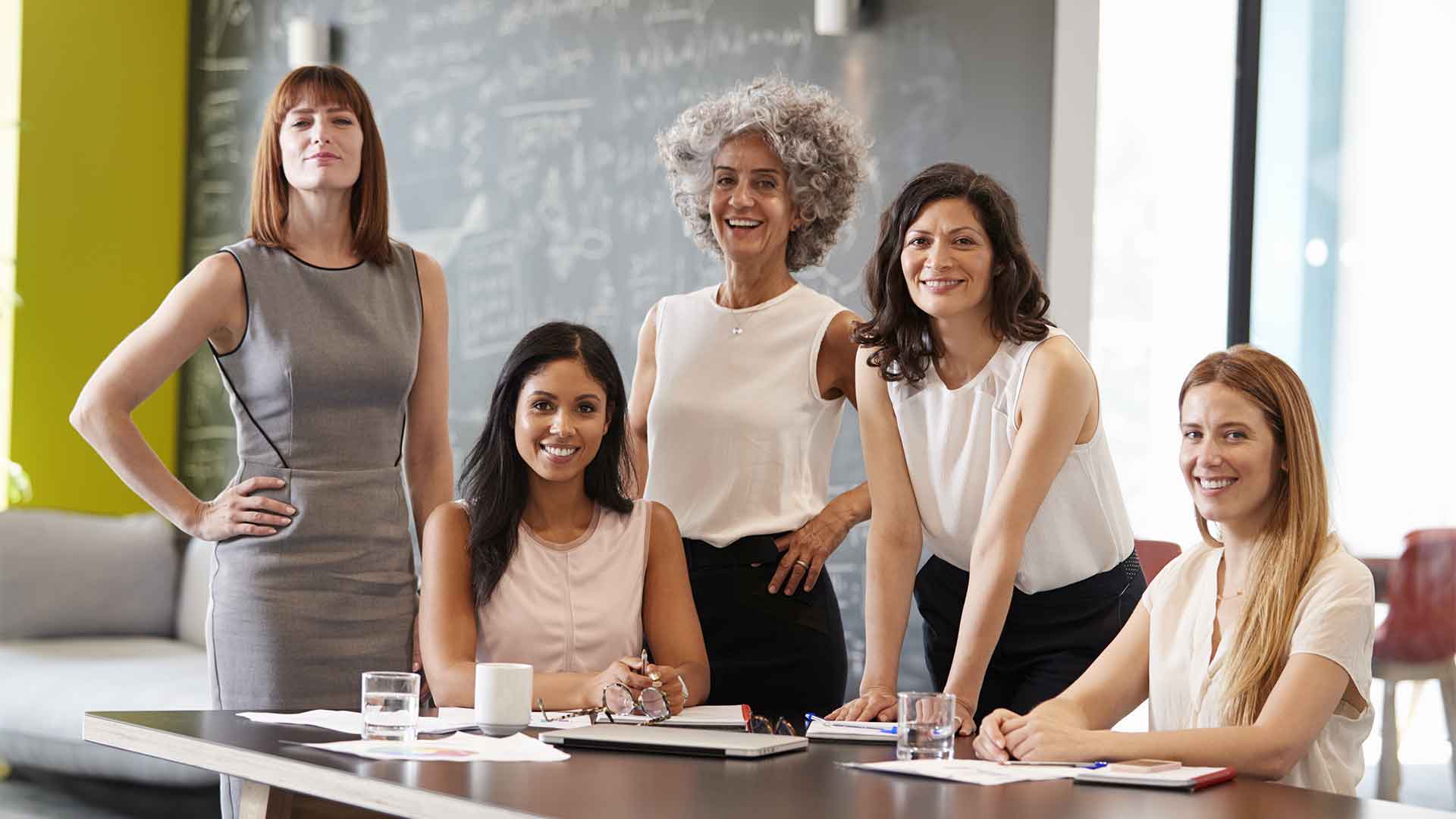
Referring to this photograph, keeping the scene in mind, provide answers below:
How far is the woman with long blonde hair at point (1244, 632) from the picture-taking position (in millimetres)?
1714

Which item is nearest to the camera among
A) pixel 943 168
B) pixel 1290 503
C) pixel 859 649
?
pixel 1290 503

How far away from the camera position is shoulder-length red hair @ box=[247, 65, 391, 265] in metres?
2.33

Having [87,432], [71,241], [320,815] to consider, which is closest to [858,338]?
[320,815]

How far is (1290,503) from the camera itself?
1.88 m

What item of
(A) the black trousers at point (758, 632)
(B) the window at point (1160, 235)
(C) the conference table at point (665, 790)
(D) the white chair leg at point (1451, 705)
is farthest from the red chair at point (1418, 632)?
(C) the conference table at point (665, 790)

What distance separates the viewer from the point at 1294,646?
5.89 ft

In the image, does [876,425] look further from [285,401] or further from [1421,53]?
[1421,53]

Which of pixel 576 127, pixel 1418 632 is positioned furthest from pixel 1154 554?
pixel 576 127

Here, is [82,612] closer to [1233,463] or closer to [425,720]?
[425,720]

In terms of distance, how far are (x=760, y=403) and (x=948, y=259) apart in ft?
1.61

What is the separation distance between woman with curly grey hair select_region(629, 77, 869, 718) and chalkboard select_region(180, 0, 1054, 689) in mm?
1174

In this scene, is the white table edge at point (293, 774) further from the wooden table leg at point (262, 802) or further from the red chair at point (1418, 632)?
the red chair at point (1418, 632)

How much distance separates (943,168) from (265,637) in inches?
46.7

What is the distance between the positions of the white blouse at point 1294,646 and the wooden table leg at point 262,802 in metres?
1.04
